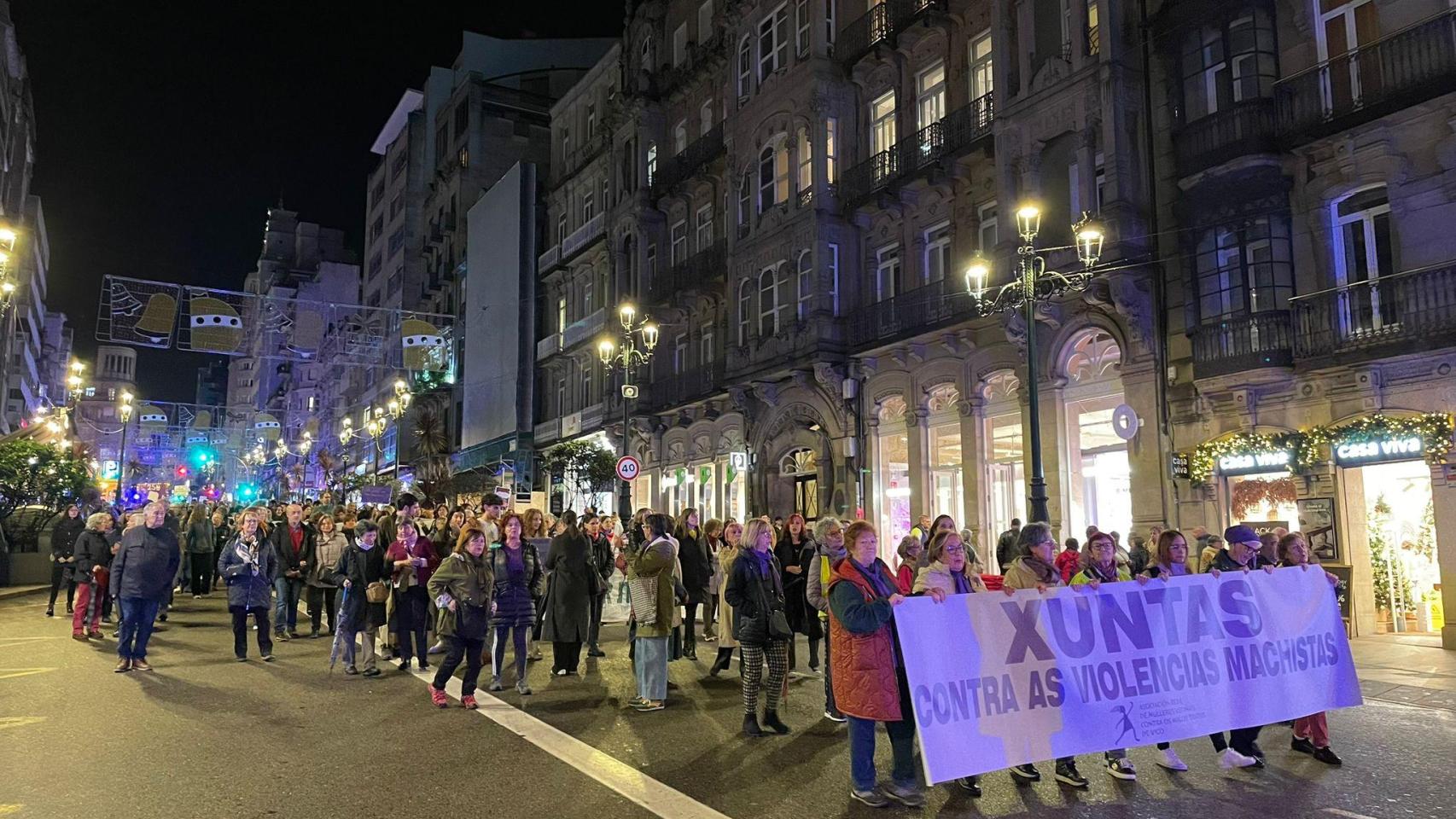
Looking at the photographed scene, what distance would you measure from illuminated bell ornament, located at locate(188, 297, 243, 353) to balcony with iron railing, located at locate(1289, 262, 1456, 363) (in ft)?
84.6

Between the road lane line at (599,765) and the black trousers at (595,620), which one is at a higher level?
the black trousers at (595,620)

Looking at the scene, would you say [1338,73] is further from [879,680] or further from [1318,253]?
[879,680]

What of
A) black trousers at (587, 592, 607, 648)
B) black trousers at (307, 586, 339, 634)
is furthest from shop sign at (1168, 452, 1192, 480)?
black trousers at (307, 586, 339, 634)

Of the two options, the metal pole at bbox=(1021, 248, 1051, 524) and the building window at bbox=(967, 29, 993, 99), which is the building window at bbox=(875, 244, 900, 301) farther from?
the metal pole at bbox=(1021, 248, 1051, 524)

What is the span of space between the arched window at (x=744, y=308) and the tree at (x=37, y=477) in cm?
1970

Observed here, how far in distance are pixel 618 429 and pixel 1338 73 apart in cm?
2561

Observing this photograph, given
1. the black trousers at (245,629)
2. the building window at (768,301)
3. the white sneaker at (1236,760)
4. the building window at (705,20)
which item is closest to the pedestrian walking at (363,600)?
the black trousers at (245,629)

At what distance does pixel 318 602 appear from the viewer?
15867mm

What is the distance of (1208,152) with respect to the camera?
56.7 feet

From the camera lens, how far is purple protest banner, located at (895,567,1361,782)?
637 cm

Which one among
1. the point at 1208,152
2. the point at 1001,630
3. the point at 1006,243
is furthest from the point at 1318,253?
the point at 1001,630

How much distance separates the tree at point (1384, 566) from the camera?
15.6 meters

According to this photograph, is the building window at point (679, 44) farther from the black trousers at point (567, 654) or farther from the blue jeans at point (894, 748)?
the blue jeans at point (894, 748)

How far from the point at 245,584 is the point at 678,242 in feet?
80.2
